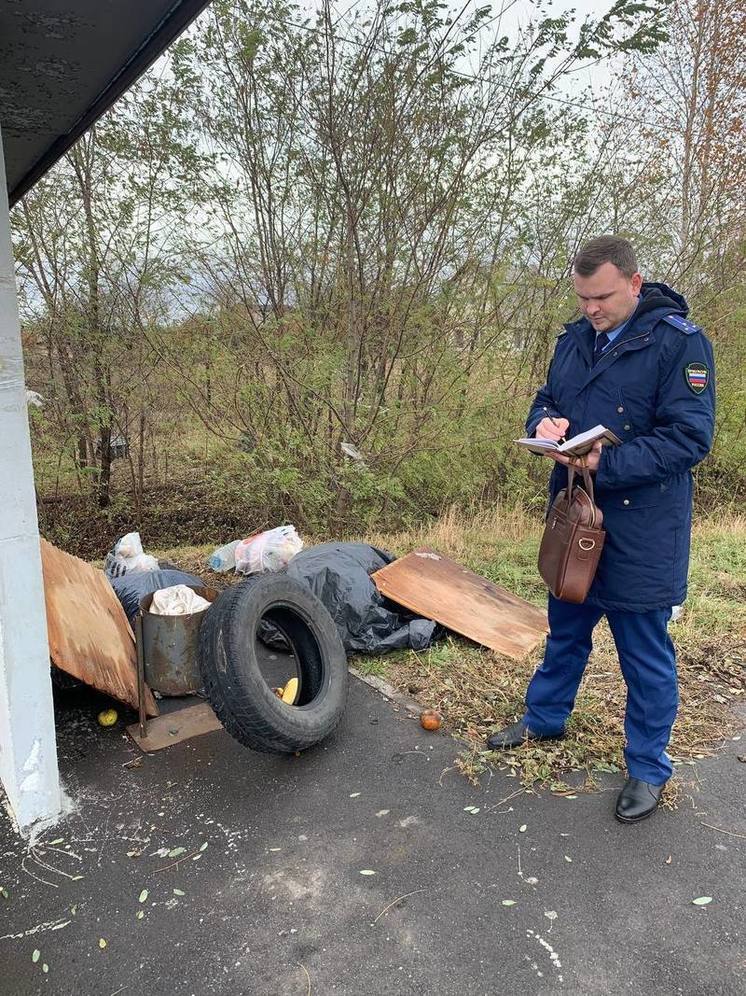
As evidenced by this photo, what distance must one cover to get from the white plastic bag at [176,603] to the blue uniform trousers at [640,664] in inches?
74.4

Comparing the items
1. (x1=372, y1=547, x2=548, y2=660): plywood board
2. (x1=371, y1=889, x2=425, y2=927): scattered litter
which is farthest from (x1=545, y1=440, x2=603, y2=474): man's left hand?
(x1=372, y1=547, x2=548, y2=660): plywood board

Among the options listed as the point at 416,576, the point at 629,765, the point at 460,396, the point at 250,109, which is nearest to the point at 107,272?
the point at 250,109

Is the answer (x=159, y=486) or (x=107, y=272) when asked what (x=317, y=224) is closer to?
Result: (x=107, y=272)

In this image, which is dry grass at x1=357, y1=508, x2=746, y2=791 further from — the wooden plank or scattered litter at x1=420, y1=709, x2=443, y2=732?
the wooden plank

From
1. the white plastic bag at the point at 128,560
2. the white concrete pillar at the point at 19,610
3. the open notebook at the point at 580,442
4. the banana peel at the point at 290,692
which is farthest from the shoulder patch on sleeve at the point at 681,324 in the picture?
the white plastic bag at the point at 128,560

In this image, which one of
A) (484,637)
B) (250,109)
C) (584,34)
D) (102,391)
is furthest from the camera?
(102,391)

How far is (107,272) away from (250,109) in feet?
7.99

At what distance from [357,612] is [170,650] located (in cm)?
123

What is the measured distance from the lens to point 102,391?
298 inches

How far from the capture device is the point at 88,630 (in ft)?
9.98

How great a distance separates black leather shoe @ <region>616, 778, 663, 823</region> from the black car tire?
131 cm

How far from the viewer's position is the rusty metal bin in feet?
10.8

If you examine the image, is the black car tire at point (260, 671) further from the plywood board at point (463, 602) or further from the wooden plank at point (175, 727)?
the plywood board at point (463, 602)

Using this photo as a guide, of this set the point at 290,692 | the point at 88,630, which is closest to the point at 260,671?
the point at 290,692
